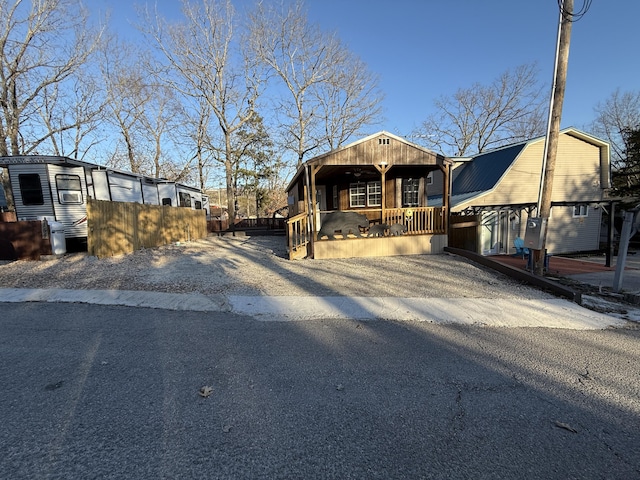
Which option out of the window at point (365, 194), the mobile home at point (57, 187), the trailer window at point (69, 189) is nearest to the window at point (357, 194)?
the window at point (365, 194)

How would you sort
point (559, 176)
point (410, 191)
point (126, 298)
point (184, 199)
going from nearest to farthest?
point (126, 298) < point (410, 191) < point (559, 176) < point (184, 199)

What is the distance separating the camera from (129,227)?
11.0m

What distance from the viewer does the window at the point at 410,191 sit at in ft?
45.9

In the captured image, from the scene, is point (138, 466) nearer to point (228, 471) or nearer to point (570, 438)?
point (228, 471)

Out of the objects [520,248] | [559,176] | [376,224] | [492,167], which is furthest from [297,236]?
[559,176]

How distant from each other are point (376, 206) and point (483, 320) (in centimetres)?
992

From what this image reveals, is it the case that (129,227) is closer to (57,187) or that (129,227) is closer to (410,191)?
(57,187)

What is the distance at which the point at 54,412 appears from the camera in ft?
7.18

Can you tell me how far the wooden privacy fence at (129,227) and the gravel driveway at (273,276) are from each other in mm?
697

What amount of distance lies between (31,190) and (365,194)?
42.8ft

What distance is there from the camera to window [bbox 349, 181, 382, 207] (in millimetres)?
14087

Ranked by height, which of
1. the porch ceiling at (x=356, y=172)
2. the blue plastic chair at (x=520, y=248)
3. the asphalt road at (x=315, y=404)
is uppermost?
the porch ceiling at (x=356, y=172)

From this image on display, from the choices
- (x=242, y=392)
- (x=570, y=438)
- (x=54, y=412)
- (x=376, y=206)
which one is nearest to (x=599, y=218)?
(x=376, y=206)

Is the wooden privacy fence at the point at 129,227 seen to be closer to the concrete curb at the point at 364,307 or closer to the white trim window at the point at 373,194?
the concrete curb at the point at 364,307
